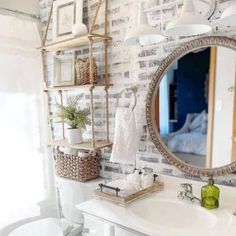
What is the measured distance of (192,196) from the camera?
4.83 ft

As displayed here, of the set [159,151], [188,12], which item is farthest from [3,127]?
[188,12]

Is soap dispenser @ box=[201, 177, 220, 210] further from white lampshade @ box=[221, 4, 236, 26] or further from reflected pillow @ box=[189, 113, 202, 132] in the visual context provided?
white lampshade @ box=[221, 4, 236, 26]

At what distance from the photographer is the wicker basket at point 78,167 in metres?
1.95

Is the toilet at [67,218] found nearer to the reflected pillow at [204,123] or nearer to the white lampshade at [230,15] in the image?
the reflected pillow at [204,123]

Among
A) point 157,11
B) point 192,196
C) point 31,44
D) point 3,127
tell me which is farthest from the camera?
point 31,44

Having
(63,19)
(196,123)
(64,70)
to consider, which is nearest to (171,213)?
(196,123)

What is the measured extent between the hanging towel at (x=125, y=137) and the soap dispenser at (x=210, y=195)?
0.49 metres

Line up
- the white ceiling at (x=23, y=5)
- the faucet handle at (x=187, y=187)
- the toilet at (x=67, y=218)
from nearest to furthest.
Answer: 1. the faucet handle at (x=187, y=187)
2. the toilet at (x=67, y=218)
3. the white ceiling at (x=23, y=5)

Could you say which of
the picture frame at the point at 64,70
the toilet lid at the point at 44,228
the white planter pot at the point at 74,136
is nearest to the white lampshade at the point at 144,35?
the picture frame at the point at 64,70

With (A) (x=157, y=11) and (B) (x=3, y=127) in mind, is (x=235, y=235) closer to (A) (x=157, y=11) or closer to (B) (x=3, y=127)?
(A) (x=157, y=11)

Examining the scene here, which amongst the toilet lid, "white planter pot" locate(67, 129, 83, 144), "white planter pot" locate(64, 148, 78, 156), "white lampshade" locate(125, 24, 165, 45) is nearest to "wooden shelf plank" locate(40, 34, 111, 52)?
"white lampshade" locate(125, 24, 165, 45)

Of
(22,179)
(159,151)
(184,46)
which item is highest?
(184,46)

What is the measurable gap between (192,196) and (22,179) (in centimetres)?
137

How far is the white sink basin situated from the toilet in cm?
52
